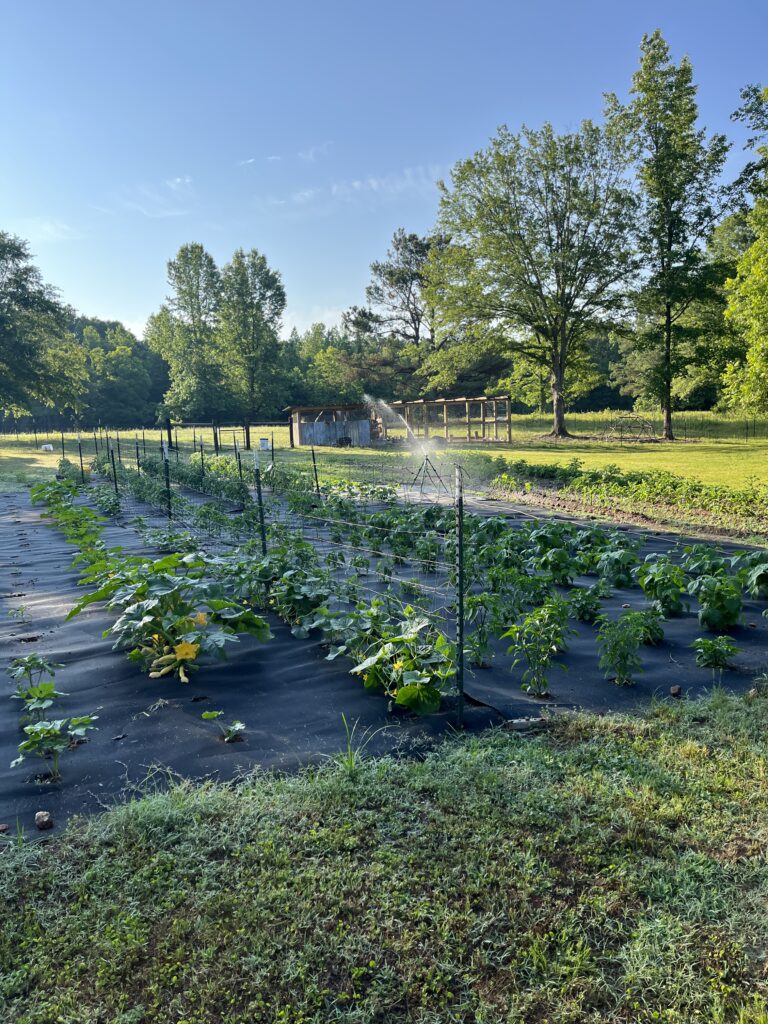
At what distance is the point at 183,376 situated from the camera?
46.2m

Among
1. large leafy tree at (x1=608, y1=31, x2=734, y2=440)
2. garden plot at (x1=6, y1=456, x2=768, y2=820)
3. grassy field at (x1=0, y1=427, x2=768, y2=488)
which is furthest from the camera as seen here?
large leafy tree at (x1=608, y1=31, x2=734, y2=440)

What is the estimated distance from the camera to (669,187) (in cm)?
2764

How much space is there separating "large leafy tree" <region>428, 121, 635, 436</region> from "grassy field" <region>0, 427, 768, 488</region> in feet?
14.3

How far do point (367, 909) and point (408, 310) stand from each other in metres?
49.7

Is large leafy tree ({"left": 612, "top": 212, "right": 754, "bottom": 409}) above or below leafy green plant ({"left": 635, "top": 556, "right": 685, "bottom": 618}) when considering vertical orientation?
above

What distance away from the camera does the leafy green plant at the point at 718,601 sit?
4809 millimetres

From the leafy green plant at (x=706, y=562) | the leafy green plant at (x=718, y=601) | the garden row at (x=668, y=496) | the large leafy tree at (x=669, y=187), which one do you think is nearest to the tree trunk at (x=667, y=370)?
the large leafy tree at (x=669, y=187)

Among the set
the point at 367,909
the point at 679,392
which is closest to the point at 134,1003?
the point at 367,909

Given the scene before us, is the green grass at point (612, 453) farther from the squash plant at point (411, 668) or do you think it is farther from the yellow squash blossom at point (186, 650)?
the yellow squash blossom at point (186, 650)

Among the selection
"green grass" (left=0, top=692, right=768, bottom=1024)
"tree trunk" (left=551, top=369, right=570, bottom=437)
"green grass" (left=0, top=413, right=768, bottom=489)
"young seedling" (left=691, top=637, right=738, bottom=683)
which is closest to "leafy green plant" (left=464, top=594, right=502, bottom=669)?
"green grass" (left=0, top=692, right=768, bottom=1024)

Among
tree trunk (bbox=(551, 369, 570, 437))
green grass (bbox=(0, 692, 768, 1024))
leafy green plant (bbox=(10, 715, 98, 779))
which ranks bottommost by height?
green grass (bbox=(0, 692, 768, 1024))

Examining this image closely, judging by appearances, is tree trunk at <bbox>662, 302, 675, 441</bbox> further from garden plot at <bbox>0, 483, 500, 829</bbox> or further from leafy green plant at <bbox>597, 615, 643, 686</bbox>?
garden plot at <bbox>0, 483, 500, 829</bbox>

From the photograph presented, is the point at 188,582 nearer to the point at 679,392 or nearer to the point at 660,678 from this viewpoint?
the point at 660,678

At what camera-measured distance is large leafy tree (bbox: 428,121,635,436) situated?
2922cm
